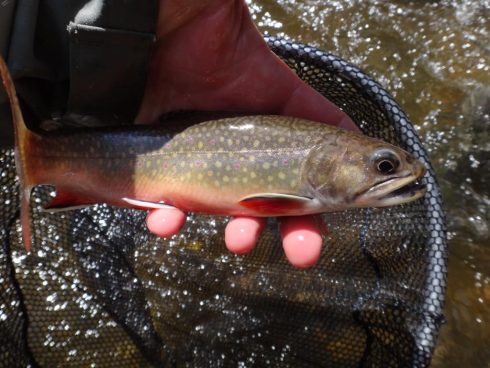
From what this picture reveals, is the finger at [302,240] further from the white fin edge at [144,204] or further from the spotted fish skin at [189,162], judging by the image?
the white fin edge at [144,204]

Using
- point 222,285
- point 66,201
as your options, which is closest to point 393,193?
point 222,285

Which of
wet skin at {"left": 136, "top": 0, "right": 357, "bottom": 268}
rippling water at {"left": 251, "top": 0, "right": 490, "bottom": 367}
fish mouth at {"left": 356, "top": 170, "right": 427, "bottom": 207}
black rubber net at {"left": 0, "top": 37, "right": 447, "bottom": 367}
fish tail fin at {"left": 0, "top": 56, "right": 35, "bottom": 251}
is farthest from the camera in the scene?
rippling water at {"left": 251, "top": 0, "right": 490, "bottom": 367}

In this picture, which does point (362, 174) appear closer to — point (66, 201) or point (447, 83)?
point (66, 201)

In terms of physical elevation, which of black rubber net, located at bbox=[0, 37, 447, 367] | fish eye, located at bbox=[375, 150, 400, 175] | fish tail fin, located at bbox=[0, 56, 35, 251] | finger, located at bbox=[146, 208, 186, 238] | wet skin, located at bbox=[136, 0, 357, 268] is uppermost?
wet skin, located at bbox=[136, 0, 357, 268]

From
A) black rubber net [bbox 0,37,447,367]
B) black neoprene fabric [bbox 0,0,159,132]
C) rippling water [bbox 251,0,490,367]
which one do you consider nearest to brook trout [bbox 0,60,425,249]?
black neoprene fabric [bbox 0,0,159,132]

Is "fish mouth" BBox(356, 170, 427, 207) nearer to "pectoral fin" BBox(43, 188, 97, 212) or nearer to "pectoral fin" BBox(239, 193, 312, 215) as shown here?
"pectoral fin" BBox(239, 193, 312, 215)

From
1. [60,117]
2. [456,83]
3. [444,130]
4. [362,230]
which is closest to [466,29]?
[456,83]

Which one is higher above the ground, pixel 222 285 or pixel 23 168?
pixel 23 168
